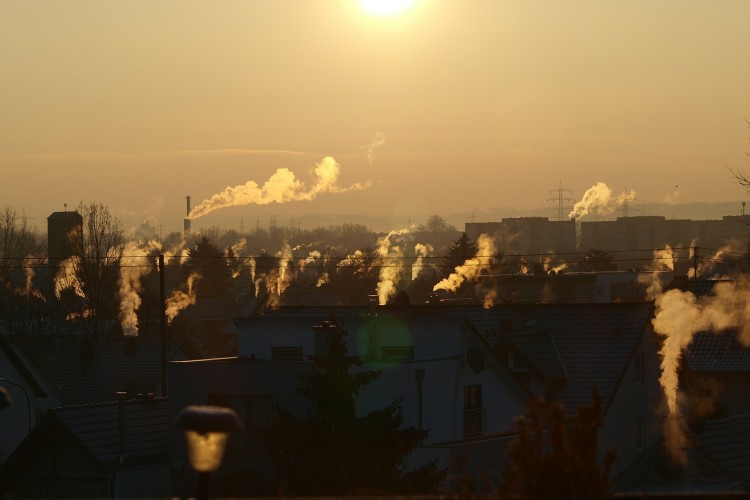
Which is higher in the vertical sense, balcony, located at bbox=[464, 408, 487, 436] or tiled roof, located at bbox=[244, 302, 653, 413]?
tiled roof, located at bbox=[244, 302, 653, 413]

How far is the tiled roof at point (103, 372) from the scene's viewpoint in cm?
5609

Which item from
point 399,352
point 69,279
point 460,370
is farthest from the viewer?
point 69,279

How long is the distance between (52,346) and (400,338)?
3420 centimetres

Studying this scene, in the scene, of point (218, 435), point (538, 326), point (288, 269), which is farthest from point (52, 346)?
point (288, 269)

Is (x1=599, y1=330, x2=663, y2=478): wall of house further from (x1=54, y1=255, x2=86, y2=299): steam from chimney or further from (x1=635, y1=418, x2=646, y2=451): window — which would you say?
(x1=54, y1=255, x2=86, y2=299): steam from chimney

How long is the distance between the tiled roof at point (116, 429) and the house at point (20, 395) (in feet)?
32.4

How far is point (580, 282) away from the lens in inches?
4131

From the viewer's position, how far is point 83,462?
104 feet

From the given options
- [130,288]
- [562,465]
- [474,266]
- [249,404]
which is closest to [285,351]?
[249,404]

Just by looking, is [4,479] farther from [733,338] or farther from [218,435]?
[733,338]

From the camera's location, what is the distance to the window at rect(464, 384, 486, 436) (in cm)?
3534

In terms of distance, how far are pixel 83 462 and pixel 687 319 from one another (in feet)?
78.8

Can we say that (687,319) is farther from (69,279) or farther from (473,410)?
(69,279)

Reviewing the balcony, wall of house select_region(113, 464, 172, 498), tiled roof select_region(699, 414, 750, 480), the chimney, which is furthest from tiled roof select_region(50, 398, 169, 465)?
tiled roof select_region(699, 414, 750, 480)
